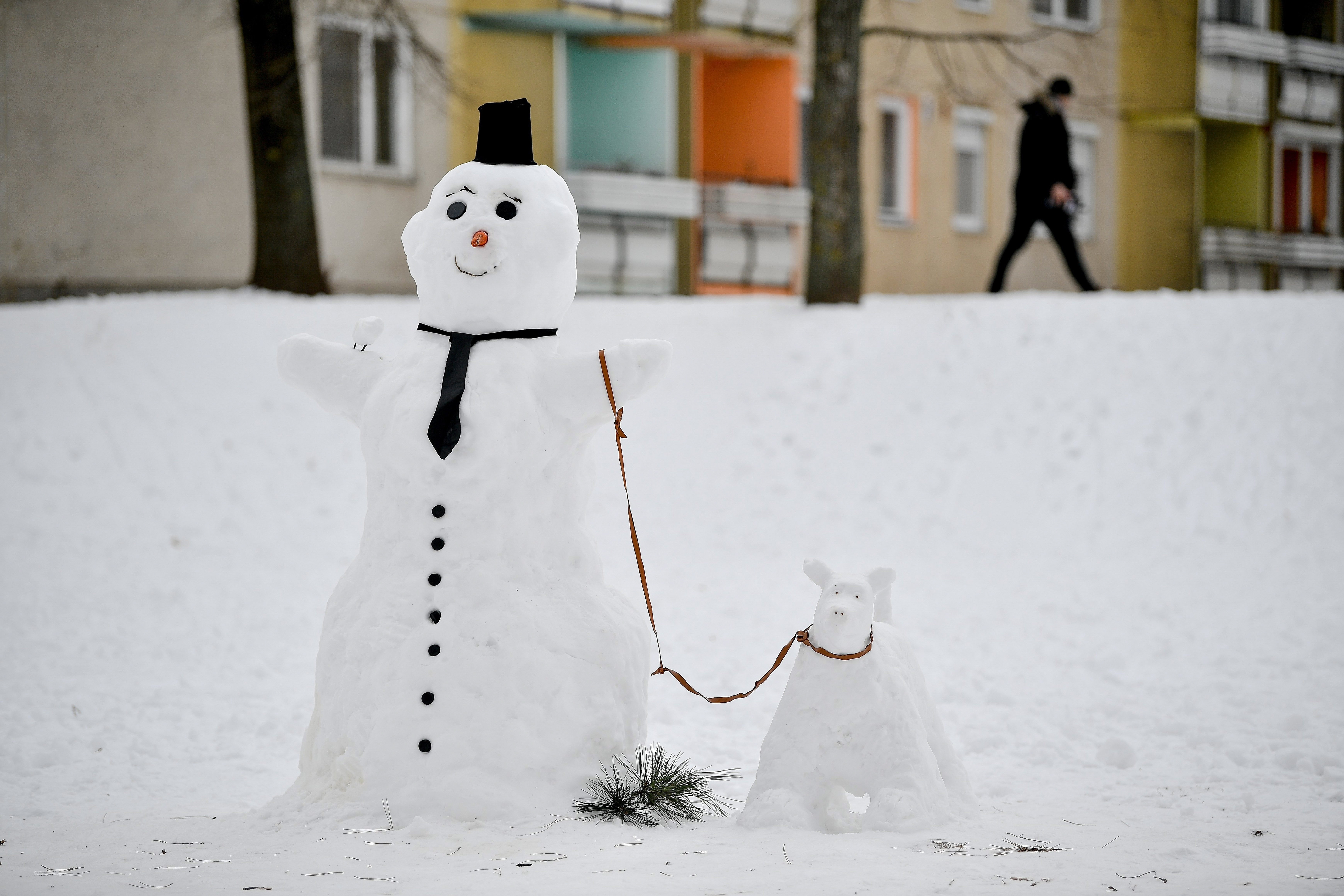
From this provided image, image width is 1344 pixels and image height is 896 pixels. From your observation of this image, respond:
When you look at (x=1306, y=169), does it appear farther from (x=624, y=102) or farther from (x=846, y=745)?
(x=846, y=745)

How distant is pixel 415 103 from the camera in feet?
60.4

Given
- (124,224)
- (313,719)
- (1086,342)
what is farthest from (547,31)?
(313,719)

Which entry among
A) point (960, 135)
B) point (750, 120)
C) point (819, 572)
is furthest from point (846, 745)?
point (960, 135)

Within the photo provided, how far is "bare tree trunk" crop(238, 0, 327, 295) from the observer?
12680mm

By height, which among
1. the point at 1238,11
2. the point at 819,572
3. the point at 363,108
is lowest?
the point at 819,572

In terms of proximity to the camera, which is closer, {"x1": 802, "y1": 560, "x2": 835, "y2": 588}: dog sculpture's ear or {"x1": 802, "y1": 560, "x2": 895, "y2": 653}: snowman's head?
{"x1": 802, "y1": 560, "x2": 895, "y2": 653}: snowman's head

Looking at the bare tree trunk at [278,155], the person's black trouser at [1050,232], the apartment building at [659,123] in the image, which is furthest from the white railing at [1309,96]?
the bare tree trunk at [278,155]

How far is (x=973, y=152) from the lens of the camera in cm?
2528

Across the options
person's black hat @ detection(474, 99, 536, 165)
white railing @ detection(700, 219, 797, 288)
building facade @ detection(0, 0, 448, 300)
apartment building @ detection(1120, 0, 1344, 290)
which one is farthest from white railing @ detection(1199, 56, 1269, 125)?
person's black hat @ detection(474, 99, 536, 165)

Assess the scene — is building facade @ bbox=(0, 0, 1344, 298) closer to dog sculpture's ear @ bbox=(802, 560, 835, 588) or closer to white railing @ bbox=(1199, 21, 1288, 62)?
white railing @ bbox=(1199, 21, 1288, 62)

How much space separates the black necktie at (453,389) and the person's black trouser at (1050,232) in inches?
379

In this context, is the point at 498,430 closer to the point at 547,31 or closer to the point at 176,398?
the point at 176,398

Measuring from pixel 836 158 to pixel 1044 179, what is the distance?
2.27 m

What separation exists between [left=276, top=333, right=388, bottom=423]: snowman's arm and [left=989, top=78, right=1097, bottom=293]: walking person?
9.99m
